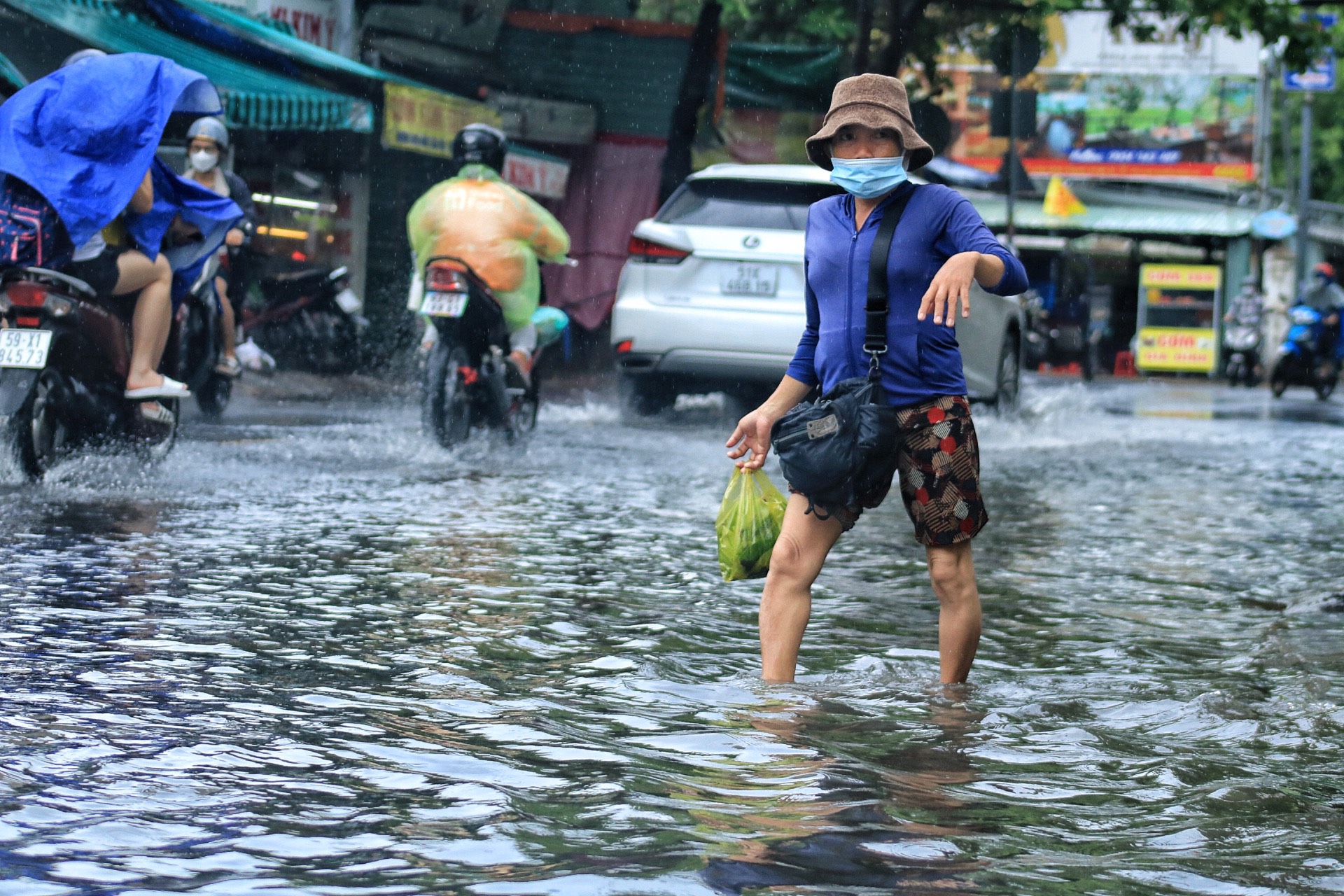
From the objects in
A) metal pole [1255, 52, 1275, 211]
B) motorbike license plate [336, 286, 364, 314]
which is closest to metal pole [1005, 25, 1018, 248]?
metal pole [1255, 52, 1275, 211]

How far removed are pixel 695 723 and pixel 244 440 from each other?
7.34 meters

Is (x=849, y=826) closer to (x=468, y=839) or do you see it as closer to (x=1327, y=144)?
(x=468, y=839)

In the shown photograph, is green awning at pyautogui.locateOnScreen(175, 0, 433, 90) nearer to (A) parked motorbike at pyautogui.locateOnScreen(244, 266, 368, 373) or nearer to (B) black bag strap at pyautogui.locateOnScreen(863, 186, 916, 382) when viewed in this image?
(A) parked motorbike at pyautogui.locateOnScreen(244, 266, 368, 373)

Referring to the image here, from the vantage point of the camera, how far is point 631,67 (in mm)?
22984

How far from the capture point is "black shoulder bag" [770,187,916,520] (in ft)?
14.0

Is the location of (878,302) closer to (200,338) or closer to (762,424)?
A: (762,424)

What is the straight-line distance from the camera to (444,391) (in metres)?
10.2

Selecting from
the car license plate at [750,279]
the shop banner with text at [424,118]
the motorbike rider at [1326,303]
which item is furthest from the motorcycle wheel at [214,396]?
the motorbike rider at [1326,303]

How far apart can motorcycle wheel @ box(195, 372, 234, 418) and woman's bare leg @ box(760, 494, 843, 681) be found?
28.5 ft

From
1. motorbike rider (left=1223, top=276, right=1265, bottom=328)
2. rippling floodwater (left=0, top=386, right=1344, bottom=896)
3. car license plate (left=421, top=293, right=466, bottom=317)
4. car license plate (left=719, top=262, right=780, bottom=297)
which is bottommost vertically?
rippling floodwater (left=0, top=386, right=1344, bottom=896)

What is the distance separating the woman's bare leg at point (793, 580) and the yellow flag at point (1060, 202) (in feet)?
103

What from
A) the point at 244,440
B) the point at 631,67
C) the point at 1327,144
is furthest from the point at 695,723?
the point at 1327,144

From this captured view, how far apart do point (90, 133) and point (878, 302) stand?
4615 mm

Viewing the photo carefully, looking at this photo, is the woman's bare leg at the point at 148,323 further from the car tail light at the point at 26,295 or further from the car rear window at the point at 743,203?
the car rear window at the point at 743,203
